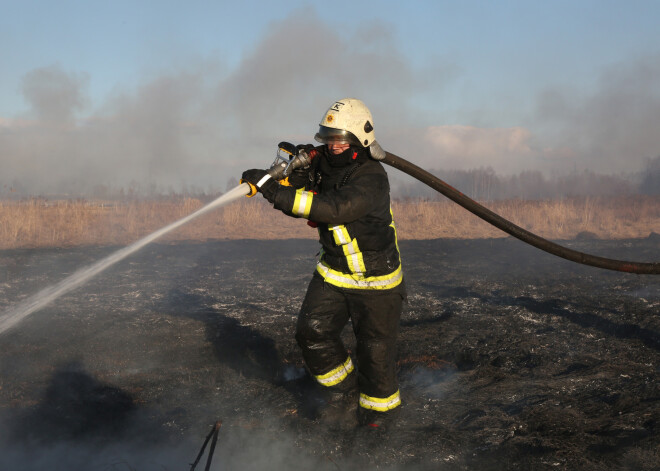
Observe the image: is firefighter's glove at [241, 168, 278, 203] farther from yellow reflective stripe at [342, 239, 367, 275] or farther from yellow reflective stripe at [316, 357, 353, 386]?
yellow reflective stripe at [316, 357, 353, 386]

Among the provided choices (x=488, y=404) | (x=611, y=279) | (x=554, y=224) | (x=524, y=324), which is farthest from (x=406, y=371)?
(x=554, y=224)

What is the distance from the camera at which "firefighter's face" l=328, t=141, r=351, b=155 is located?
3.64m

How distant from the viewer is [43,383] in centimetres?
428

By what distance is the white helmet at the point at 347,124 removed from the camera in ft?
11.8

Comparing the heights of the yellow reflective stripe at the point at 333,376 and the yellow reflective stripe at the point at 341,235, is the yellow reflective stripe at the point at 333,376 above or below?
below

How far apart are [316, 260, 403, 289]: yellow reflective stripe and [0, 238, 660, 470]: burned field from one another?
957 millimetres

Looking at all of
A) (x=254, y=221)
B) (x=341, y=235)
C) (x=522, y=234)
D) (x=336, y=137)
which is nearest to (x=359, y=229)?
(x=341, y=235)

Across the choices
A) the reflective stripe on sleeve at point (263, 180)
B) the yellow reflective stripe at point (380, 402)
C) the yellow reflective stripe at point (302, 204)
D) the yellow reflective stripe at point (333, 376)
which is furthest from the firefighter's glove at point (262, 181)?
the yellow reflective stripe at point (380, 402)

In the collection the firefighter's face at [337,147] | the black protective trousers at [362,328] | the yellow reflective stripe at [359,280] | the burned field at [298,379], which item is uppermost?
the firefighter's face at [337,147]

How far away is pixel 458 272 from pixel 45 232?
32.6 feet

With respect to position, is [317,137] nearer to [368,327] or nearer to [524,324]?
[368,327]

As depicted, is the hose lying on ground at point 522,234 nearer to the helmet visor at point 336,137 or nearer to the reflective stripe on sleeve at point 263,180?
the helmet visor at point 336,137

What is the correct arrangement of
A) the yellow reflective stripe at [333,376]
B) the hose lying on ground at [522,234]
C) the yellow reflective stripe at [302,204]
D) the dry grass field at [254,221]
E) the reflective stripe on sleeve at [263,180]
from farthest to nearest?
the dry grass field at [254,221] → the hose lying on ground at [522,234] → the yellow reflective stripe at [333,376] → the reflective stripe on sleeve at [263,180] → the yellow reflective stripe at [302,204]

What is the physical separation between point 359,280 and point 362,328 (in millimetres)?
335
